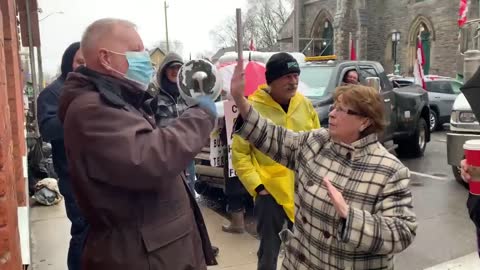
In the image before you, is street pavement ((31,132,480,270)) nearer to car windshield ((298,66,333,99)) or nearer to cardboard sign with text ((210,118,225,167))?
cardboard sign with text ((210,118,225,167))

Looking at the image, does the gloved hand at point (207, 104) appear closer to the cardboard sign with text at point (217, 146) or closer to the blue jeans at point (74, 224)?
the blue jeans at point (74, 224)

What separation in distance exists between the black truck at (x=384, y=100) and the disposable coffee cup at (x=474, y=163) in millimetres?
4038

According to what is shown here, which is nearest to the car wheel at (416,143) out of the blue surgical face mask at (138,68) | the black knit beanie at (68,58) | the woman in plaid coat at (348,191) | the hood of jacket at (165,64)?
the hood of jacket at (165,64)

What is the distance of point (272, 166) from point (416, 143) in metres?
7.58

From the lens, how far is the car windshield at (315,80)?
23.8 ft

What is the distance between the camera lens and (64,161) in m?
3.51

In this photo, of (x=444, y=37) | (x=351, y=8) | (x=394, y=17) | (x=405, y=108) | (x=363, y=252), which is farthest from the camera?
(x=351, y=8)

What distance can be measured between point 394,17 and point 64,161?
33.4m

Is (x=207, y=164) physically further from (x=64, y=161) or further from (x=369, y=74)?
(x=369, y=74)

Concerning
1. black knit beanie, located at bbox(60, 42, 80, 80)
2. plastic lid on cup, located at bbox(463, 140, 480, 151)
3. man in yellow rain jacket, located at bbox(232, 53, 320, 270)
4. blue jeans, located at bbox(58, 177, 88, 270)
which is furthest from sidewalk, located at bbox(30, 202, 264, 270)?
plastic lid on cup, located at bbox(463, 140, 480, 151)

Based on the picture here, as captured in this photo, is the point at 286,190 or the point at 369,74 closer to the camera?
the point at 286,190

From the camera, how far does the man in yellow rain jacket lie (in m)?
3.15

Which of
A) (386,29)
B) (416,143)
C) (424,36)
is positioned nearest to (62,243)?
(416,143)

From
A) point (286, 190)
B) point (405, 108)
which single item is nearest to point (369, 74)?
point (405, 108)
